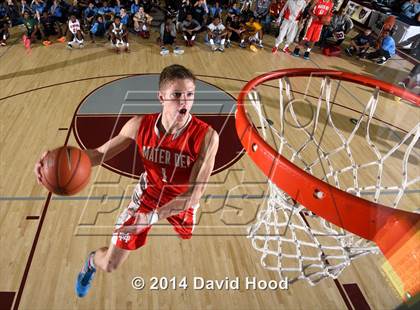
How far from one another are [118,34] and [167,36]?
3.82ft

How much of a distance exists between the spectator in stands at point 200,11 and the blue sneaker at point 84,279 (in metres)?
7.19

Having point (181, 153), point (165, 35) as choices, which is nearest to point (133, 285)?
point (181, 153)

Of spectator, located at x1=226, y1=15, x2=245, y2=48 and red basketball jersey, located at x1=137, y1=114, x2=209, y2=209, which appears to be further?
spectator, located at x1=226, y1=15, x2=245, y2=48

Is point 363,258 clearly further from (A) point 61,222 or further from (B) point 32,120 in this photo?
(B) point 32,120

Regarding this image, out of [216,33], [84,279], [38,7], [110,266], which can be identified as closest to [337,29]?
[216,33]

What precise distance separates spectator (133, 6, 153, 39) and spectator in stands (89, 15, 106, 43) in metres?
0.82

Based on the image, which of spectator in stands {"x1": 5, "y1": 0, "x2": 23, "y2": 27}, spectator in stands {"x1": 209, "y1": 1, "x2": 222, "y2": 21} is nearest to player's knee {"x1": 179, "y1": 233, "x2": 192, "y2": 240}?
spectator in stands {"x1": 209, "y1": 1, "x2": 222, "y2": 21}

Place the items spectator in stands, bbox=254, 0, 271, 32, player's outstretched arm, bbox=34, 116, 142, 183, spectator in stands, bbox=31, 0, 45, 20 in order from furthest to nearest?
1. spectator in stands, bbox=254, 0, 271, 32
2. spectator in stands, bbox=31, 0, 45, 20
3. player's outstretched arm, bbox=34, 116, 142, 183

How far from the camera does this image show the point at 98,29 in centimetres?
807

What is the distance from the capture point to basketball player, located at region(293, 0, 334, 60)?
25.4ft

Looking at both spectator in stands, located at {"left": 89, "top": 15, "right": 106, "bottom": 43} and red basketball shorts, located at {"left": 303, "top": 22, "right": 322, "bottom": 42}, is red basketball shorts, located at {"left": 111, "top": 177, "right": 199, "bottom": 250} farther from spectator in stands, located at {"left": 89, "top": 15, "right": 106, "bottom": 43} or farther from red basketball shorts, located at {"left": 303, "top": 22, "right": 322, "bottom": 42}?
red basketball shorts, located at {"left": 303, "top": 22, "right": 322, "bottom": 42}

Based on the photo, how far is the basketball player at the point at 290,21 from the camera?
25.7 ft

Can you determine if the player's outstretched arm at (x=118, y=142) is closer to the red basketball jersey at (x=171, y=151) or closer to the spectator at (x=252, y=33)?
the red basketball jersey at (x=171, y=151)

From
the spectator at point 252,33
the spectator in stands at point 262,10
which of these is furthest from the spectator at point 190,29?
the spectator in stands at point 262,10
